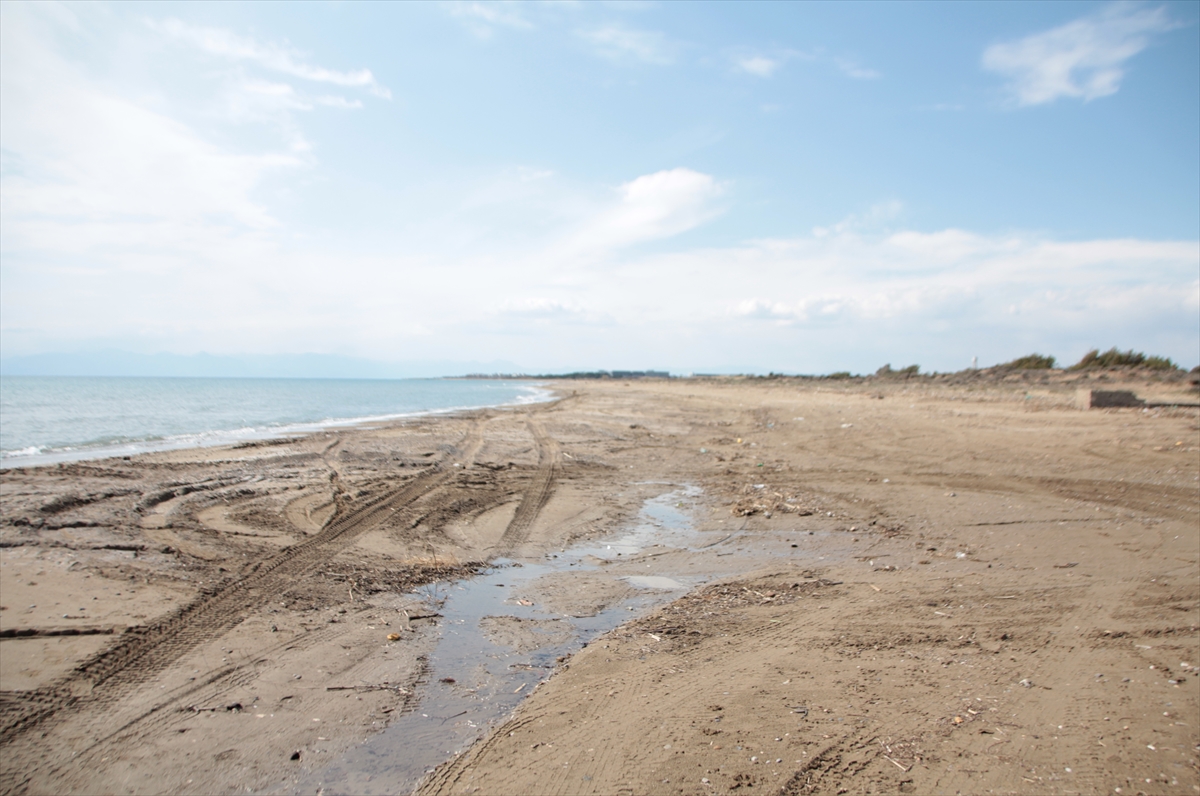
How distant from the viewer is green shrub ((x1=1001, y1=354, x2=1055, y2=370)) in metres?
36.0

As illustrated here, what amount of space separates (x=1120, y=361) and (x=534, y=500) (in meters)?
36.5

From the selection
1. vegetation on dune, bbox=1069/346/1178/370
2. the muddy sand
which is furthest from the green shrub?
the muddy sand

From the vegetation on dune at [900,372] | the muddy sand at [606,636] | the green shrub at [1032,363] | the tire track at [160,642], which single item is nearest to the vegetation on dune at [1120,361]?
the green shrub at [1032,363]

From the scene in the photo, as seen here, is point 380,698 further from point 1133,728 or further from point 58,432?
point 58,432

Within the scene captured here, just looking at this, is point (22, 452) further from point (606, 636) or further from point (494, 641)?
point (606, 636)

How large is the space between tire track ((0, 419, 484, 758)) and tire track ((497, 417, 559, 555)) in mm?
1942

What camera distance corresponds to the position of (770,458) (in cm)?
1340

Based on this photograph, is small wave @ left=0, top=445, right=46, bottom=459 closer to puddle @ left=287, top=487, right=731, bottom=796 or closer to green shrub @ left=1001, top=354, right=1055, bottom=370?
puddle @ left=287, top=487, right=731, bottom=796

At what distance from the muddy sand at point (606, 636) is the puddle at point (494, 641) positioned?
27 millimetres

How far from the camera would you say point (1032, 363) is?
36.8 meters

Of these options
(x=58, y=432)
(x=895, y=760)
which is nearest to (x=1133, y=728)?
(x=895, y=760)

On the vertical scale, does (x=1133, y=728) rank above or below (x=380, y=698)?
above

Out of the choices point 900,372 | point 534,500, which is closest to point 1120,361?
point 900,372

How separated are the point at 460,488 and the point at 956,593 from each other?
778cm
